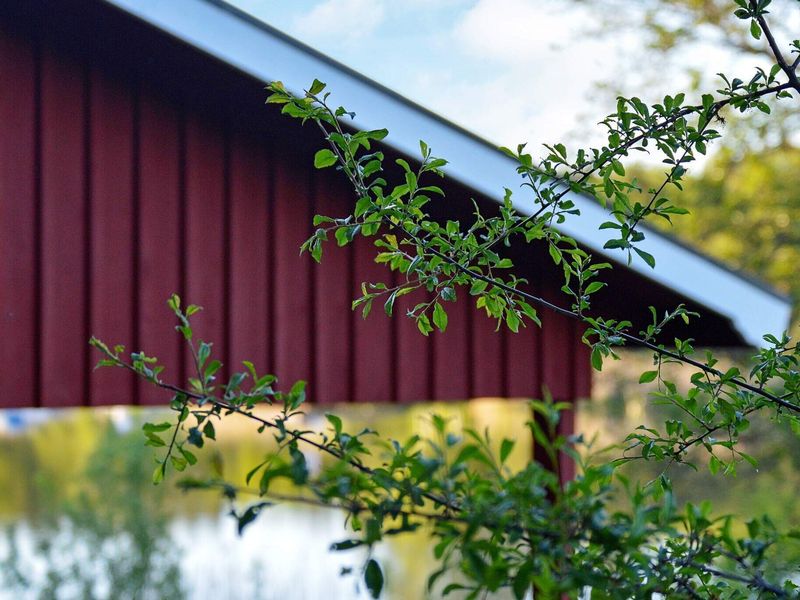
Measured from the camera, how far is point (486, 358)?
3.36 m

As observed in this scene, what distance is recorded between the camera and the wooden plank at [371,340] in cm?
312

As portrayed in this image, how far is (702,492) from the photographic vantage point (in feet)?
41.2

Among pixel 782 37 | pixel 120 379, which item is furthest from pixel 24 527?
pixel 782 37

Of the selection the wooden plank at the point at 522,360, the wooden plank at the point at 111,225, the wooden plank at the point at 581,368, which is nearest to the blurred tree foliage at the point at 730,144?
the wooden plank at the point at 581,368

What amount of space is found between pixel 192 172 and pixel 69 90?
0.44 meters

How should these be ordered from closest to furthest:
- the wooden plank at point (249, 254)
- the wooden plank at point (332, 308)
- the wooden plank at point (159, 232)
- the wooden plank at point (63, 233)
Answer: the wooden plank at point (63, 233) → the wooden plank at point (159, 232) → the wooden plank at point (249, 254) → the wooden plank at point (332, 308)

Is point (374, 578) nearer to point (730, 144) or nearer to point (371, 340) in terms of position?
point (371, 340)

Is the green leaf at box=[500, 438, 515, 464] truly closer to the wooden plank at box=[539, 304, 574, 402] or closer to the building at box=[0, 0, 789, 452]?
the building at box=[0, 0, 789, 452]

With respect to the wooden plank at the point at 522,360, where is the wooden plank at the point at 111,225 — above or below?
above

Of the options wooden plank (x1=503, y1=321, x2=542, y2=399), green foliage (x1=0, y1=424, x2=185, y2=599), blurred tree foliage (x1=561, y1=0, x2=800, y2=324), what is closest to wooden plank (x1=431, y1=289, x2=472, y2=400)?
wooden plank (x1=503, y1=321, x2=542, y2=399)

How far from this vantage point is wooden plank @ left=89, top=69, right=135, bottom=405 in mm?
2740

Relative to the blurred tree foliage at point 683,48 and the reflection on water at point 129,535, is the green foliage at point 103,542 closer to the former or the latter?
the reflection on water at point 129,535

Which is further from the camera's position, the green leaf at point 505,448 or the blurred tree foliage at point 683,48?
the blurred tree foliage at point 683,48

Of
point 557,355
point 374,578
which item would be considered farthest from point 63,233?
point 374,578
